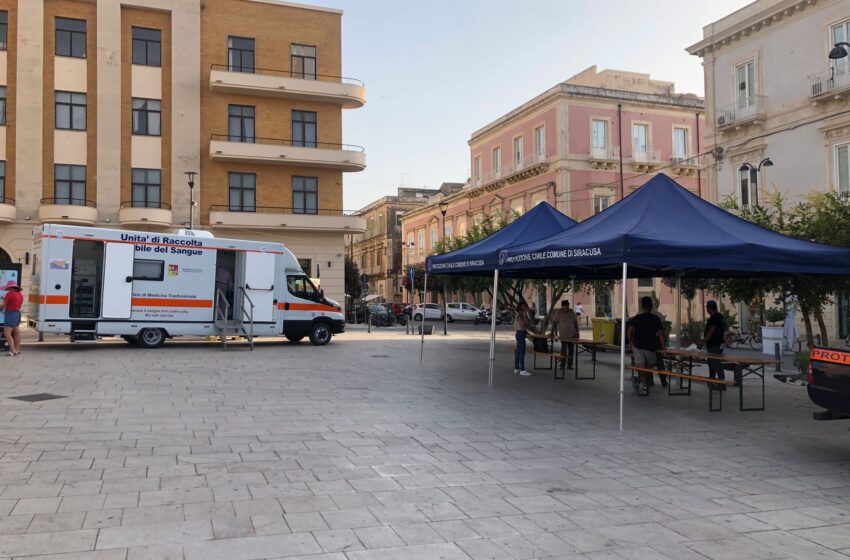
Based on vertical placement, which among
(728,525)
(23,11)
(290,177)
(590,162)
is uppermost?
(23,11)

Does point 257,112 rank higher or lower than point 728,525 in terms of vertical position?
higher

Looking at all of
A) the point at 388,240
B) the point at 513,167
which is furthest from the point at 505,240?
the point at 388,240

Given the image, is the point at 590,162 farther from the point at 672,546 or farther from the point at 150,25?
the point at 672,546

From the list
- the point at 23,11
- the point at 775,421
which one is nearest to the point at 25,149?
the point at 23,11

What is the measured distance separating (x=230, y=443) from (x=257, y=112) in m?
28.9

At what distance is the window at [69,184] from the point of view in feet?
101

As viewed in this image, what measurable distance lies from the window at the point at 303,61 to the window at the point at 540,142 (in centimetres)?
1699

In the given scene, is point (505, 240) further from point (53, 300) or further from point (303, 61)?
point (303, 61)

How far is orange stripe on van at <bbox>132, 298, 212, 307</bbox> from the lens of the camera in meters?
19.0

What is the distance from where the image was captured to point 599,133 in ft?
145

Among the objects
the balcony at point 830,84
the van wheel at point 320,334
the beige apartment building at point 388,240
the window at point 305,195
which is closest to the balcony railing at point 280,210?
the window at point 305,195

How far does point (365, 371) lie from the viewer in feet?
49.4

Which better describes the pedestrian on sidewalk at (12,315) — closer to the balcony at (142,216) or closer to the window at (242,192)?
the balcony at (142,216)

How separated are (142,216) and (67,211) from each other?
3075 mm
